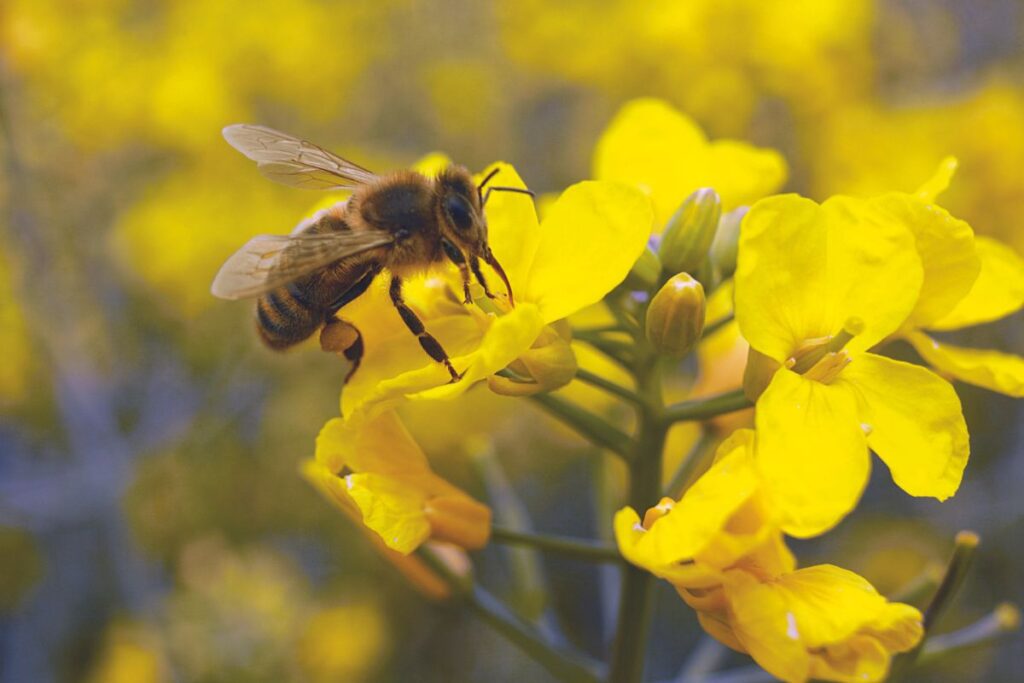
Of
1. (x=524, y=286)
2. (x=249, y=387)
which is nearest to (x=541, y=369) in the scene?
(x=524, y=286)

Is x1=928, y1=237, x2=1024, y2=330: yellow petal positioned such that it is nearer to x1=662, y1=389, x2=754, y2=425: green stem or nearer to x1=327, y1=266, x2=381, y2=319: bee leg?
x1=662, y1=389, x2=754, y2=425: green stem

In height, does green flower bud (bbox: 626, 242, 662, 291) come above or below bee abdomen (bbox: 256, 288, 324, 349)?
above

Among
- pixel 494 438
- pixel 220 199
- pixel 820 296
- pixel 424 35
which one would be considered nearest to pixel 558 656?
pixel 820 296

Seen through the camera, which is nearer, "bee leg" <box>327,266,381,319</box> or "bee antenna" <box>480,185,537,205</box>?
"bee antenna" <box>480,185,537,205</box>

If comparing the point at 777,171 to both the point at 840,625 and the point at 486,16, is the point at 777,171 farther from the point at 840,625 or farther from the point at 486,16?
the point at 486,16

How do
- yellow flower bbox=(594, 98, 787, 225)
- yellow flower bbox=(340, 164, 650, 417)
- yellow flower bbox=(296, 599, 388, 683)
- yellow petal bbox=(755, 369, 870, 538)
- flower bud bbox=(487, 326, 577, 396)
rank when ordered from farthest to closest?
yellow flower bbox=(296, 599, 388, 683) < yellow flower bbox=(594, 98, 787, 225) < flower bud bbox=(487, 326, 577, 396) < yellow flower bbox=(340, 164, 650, 417) < yellow petal bbox=(755, 369, 870, 538)

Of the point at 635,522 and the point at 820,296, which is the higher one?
the point at 820,296

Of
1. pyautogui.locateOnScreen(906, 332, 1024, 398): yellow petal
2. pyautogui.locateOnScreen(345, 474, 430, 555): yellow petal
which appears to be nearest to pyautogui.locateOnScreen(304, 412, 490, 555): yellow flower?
pyautogui.locateOnScreen(345, 474, 430, 555): yellow petal
